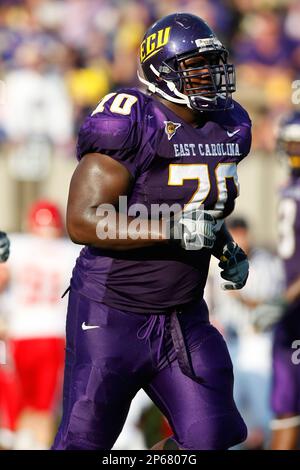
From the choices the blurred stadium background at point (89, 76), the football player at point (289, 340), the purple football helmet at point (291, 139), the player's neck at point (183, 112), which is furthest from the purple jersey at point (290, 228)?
the player's neck at point (183, 112)

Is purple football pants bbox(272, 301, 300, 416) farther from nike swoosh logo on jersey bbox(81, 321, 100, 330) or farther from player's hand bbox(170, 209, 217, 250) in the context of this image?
player's hand bbox(170, 209, 217, 250)

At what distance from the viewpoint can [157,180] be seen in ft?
13.7

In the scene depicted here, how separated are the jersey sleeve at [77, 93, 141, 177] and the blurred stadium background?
3.56 meters

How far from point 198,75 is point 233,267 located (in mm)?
778

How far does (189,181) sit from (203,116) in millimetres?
315

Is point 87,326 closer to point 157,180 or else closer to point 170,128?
point 157,180

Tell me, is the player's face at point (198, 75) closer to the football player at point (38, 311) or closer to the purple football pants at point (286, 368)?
the purple football pants at point (286, 368)

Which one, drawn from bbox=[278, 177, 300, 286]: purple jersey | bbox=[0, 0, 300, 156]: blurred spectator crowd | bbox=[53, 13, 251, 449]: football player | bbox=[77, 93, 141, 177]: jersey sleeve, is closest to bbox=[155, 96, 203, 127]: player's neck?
bbox=[53, 13, 251, 449]: football player

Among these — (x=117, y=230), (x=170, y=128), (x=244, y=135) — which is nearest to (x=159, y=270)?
(x=117, y=230)

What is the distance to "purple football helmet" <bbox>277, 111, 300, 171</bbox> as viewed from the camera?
6512mm

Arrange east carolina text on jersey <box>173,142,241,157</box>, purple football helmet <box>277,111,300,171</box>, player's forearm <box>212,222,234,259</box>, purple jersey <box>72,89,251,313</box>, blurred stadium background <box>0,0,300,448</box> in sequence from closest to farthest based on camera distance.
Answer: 1. purple jersey <box>72,89,251,313</box>
2. east carolina text on jersey <box>173,142,241,157</box>
3. player's forearm <box>212,222,234,259</box>
4. purple football helmet <box>277,111,300,171</box>
5. blurred stadium background <box>0,0,300,448</box>

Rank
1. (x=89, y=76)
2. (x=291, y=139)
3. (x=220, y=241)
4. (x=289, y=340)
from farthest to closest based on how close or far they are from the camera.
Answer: (x=89, y=76)
(x=291, y=139)
(x=289, y=340)
(x=220, y=241)

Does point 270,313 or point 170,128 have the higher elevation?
point 170,128
